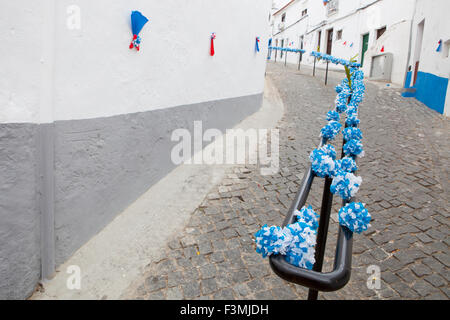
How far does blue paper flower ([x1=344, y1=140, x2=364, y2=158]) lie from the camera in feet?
5.85

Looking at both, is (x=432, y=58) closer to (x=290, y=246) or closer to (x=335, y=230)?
(x=335, y=230)

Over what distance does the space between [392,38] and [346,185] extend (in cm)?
1339

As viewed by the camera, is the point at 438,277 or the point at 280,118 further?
the point at 280,118

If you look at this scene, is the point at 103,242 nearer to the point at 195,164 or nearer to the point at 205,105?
the point at 195,164

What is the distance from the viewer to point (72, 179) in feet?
9.16

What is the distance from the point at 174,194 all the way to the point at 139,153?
71 centimetres

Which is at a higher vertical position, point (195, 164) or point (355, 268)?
point (195, 164)

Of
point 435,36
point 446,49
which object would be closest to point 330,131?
point 446,49

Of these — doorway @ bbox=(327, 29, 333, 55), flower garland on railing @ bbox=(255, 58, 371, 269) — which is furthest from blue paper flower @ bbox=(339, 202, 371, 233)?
doorway @ bbox=(327, 29, 333, 55)

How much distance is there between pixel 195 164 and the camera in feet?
16.1

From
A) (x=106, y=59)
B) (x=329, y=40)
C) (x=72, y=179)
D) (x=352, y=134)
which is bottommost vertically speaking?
(x=72, y=179)

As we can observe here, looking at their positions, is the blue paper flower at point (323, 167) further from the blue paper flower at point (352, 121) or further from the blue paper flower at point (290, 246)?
the blue paper flower at point (352, 121)

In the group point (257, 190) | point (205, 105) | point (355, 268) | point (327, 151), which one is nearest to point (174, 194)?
point (257, 190)

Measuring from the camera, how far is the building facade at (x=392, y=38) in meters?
7.93
